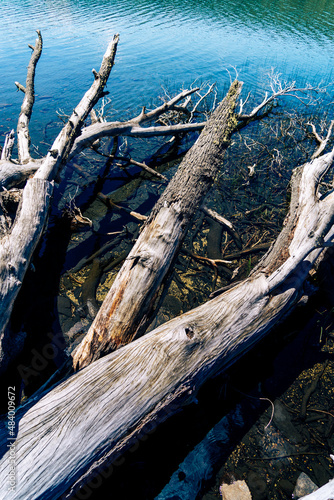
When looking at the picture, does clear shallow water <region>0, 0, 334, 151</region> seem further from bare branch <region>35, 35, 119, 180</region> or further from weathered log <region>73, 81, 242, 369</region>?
weathered log <region>73, 81, 242, 369</region>

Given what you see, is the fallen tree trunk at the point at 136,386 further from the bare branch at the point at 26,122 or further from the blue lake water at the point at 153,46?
the blue lake water at the point at 153,46

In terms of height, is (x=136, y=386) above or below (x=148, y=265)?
below

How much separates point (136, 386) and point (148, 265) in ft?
3.70

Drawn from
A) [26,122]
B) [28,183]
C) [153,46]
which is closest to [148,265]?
[28,183]

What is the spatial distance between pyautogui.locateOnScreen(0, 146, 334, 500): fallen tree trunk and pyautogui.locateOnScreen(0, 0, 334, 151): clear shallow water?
679 centimetres

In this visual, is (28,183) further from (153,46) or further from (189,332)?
(153,46)

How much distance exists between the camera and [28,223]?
11.4 feet

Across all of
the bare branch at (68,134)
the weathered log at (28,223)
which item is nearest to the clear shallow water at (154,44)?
the bare branch at (68,134)

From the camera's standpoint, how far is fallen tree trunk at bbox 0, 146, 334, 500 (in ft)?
6.46

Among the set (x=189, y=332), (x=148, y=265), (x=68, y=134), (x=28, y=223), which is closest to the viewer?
(x=189, y=332)

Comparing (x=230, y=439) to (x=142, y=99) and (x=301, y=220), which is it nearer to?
(x=301, y=220)

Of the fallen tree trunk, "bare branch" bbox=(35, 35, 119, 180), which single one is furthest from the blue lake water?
the fallen tree trunk

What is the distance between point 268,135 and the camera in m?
7.38

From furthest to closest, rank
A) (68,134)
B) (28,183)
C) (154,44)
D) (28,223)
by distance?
(154,44) → (68,134) → (28,183) → (28,223)
